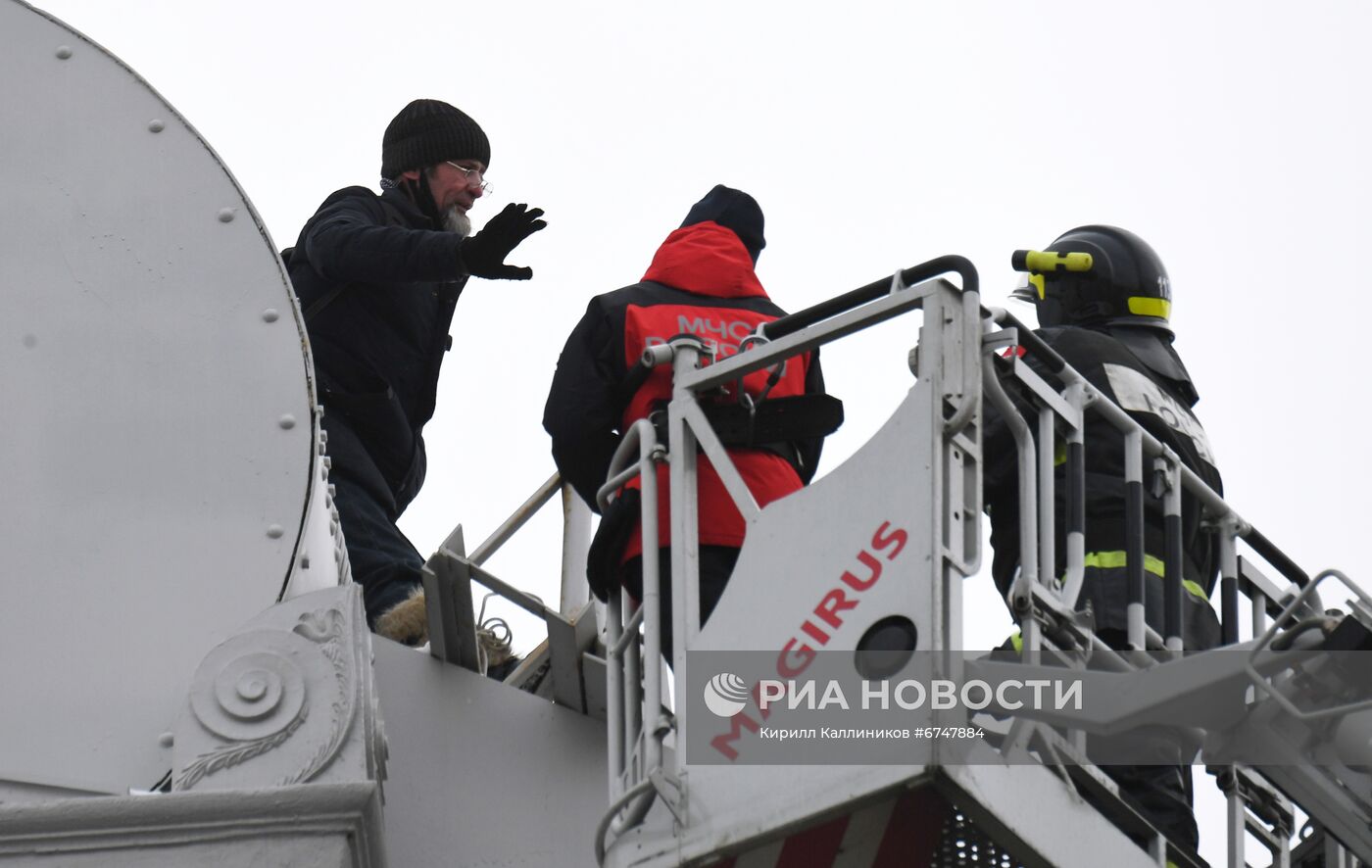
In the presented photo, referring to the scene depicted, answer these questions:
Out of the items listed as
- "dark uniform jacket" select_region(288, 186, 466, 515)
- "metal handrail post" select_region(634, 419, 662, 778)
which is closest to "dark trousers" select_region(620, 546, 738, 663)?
"metal handrail post" select_region(634, 419, 662, 778)

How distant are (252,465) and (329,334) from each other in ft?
8.00

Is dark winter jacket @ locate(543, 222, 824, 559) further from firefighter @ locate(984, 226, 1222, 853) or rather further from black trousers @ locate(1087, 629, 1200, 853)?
black trousers @ locate(1087, 629, 1200, 853)

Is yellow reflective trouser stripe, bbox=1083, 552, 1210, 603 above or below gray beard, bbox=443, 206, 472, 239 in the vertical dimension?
below

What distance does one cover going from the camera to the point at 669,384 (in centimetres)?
782

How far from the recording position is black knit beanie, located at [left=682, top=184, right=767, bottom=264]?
333 inches

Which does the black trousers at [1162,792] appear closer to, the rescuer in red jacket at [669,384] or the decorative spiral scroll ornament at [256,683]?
the rescuer in red jacket at [669,384]

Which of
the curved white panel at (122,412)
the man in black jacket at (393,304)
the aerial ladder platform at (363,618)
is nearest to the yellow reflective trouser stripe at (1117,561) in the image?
the aerial ladder platform at (363,618)

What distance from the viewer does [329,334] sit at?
32.4 ft

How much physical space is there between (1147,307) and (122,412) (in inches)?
147

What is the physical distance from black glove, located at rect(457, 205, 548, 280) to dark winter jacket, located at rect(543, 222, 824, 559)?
95 cm

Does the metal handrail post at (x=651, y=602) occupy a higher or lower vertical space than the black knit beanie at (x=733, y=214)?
lower

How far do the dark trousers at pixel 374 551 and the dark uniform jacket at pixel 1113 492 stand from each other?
7.70 ft

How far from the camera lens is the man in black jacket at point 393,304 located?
9.37m

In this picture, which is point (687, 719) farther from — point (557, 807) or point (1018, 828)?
point (557, 807)
